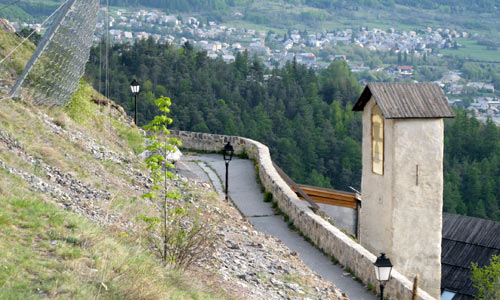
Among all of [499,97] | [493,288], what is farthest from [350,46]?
[493,288]

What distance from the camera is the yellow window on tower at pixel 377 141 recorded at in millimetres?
14063

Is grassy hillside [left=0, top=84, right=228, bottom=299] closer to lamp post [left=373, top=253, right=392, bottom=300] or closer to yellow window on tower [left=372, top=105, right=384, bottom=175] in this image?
lamp post [left=373, top=253, right=392, bottom=300]

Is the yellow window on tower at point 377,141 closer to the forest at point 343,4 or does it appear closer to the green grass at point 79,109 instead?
the green grass at point 79,109

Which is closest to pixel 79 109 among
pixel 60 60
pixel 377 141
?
pixel 60 60

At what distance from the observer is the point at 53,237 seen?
6.50 meters

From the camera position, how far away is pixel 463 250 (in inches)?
869

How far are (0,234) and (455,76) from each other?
130m

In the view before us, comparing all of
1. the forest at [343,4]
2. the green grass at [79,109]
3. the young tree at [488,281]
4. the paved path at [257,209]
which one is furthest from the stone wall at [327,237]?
the forest at [343,4]

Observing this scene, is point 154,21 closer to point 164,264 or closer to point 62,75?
point 62,75

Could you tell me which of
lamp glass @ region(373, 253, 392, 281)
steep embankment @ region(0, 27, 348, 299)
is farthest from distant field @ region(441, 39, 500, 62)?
lamp glass @ region(373, 253, 392, 281)

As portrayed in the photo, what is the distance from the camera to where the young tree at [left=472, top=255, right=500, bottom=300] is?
747 inches

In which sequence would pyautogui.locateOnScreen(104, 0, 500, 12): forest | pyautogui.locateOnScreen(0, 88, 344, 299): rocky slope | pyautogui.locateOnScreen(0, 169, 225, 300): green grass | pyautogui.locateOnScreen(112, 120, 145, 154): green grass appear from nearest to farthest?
1. pyautogui.locateOnScreen(0, 169, 225, 300): green grass
2. pyautogui.locateOnScreen(0, 88, 344, 299): rocky slope
3. pyautogui.locateOnScreen(112, 120, 145, 154): green grass
4. pyautogui.locateOnScreen(104, 0, 500, 12): forest

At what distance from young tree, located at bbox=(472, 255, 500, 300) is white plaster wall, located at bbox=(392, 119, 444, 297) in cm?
602

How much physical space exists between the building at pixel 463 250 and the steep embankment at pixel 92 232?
9.47 metres
